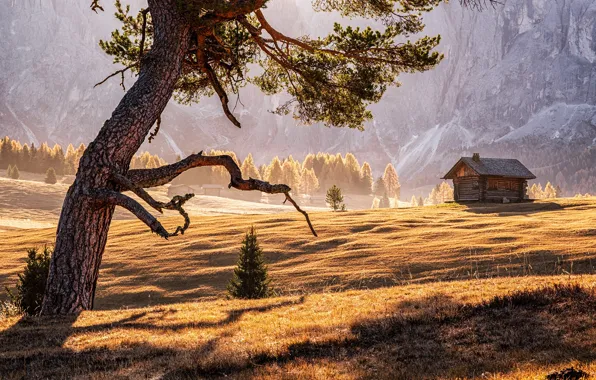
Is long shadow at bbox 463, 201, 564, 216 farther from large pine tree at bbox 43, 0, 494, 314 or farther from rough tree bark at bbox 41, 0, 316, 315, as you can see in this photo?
rough tree bark at bbox 41, 0, 316, 315

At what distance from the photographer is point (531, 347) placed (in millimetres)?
6340

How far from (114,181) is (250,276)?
12.1m

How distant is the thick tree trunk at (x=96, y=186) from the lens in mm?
11156

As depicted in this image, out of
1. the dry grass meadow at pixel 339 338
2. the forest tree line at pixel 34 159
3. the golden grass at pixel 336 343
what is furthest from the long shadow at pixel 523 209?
the forest tree line at pixel 34 159

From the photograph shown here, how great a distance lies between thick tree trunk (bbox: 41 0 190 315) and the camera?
11.2 m

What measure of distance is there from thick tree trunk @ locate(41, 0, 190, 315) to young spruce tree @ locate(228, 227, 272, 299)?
11.0m

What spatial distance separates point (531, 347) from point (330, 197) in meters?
73.4

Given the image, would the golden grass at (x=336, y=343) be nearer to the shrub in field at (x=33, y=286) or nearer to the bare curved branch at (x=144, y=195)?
the bare curved branch at (x=144, y=195)

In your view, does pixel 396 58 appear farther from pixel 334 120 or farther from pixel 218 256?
pixel 218 256

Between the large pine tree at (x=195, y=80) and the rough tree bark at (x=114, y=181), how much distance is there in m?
0.02

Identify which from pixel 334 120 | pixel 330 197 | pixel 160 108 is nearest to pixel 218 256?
pixel 334 120

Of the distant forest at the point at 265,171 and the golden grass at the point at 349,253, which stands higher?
the distant forest at the point at 265,171

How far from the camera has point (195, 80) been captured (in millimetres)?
17344

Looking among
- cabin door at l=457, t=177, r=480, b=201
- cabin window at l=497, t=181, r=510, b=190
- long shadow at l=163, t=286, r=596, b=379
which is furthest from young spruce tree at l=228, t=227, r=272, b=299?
cabin window at l=497, t=181, r=510, b=190
